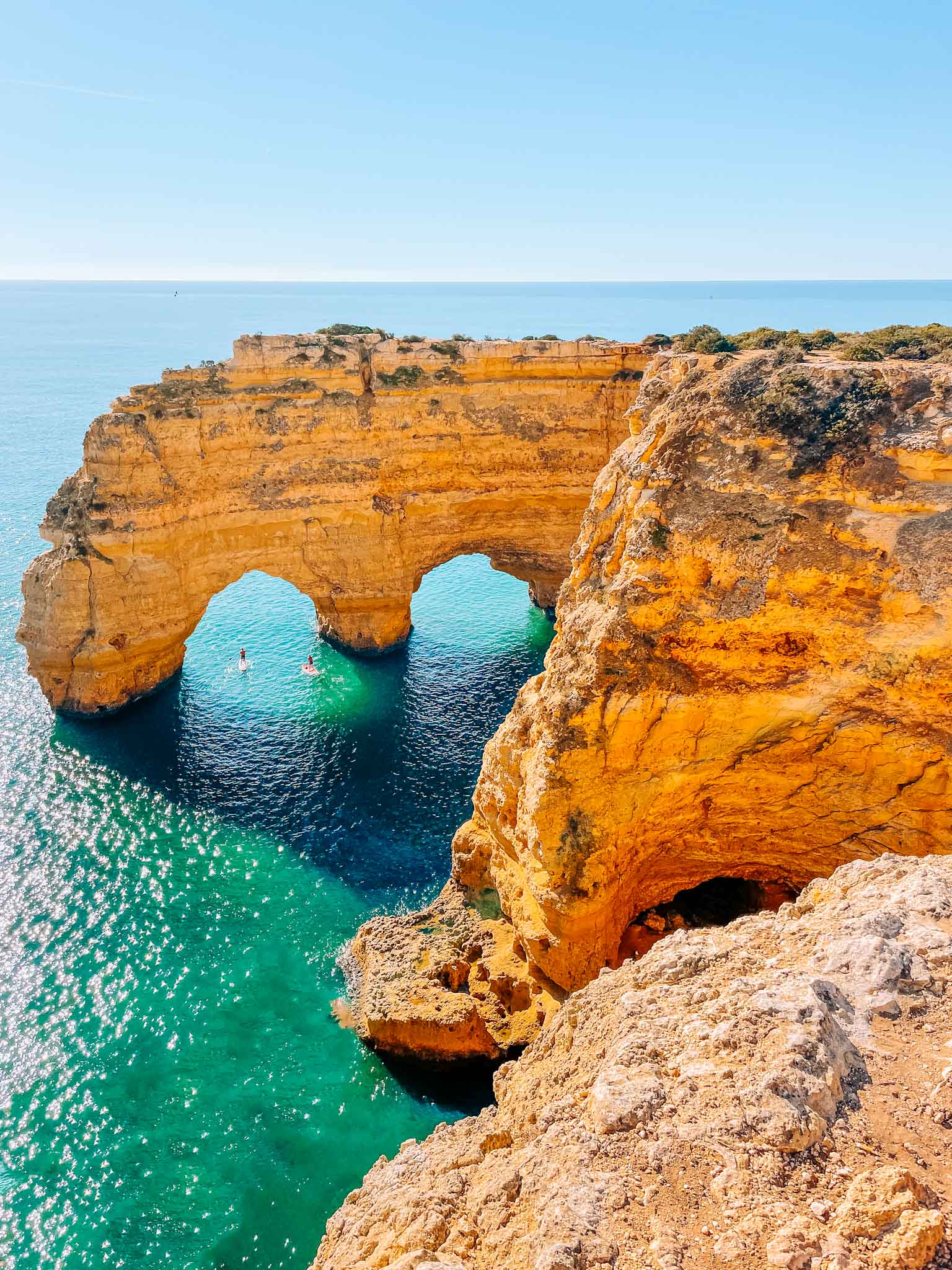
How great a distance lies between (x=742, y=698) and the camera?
16.0 metres

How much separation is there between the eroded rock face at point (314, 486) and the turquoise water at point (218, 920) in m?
3.22

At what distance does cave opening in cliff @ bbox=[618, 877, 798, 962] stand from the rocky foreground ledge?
27.7ft

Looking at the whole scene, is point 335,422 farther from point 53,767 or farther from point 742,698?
point 742,698

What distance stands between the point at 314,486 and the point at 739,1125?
31.4m

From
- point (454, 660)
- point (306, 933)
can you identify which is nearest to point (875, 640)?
point (306, 933)

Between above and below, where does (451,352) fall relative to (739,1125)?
above

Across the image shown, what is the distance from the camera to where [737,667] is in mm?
15883

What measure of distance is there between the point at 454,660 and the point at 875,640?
82.4 ft

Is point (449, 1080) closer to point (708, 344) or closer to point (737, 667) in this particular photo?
point (737, 667)

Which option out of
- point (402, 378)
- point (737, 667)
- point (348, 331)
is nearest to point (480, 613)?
point (402, 378)

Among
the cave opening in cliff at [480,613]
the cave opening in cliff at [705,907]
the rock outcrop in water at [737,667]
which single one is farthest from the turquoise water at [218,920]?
the cave opening in cliff at [705,907]

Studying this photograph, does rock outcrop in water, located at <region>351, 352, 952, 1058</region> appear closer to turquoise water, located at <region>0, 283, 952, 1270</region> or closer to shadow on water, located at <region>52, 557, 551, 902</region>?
turquoise water, located at <region>0, 283, 952, 1270</region>

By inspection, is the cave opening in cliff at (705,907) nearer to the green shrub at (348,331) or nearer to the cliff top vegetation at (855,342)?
the cliff top vegetation at (855,342)

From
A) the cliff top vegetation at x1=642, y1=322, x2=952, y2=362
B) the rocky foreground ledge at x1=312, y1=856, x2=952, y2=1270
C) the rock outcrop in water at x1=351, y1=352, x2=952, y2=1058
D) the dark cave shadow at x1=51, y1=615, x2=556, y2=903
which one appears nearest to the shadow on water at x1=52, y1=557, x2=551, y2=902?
the dark cave shadow at x1=51, y1=615, x2=556, y2=903
